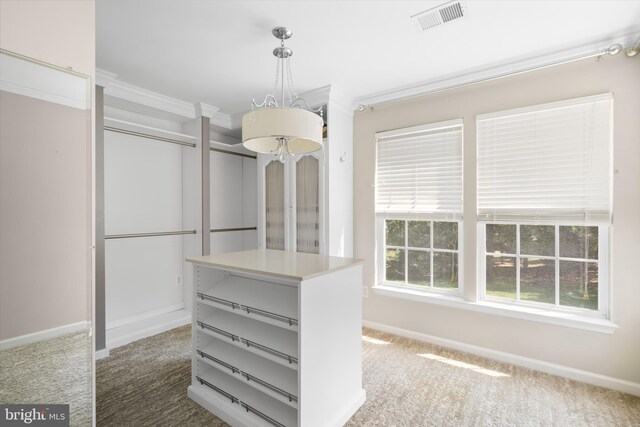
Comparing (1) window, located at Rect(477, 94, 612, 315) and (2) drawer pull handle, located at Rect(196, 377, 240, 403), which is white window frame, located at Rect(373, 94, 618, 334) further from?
(2) drawer pull handle, located at Rect(196, 377, 240, 403)

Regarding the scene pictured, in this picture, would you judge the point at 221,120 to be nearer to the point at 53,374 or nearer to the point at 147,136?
the point at 147,136

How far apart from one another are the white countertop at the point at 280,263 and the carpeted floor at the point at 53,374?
783 millimetres

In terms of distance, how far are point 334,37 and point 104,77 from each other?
81.9 inches

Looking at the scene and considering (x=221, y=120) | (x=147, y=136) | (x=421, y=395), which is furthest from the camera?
(x=221, y=120)

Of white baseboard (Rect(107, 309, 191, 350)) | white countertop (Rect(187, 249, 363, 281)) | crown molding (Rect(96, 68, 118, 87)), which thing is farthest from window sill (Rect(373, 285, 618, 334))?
crown molding (Rect(96, 68, 118, 87))

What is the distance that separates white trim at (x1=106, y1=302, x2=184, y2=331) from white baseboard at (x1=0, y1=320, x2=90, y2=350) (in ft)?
7.19

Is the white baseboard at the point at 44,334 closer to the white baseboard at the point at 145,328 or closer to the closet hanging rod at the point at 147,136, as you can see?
the white baseboard at the point at 145,328

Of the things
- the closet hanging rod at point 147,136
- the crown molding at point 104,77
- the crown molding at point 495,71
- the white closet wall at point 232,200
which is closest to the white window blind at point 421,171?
the crown molding at point 495,71

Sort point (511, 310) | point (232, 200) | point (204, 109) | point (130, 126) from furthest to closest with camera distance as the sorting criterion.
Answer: point (232, 200) → point (204, 109) → point (130, 126) → point (511, 310)

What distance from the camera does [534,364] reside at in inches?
103

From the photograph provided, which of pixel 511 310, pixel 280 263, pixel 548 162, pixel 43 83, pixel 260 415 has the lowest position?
pixel 260 415

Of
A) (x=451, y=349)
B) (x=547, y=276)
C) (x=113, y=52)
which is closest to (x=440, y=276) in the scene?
(x=451, y=349)

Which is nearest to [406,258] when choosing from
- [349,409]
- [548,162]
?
[548,162]

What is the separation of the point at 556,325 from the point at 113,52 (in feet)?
13.5
